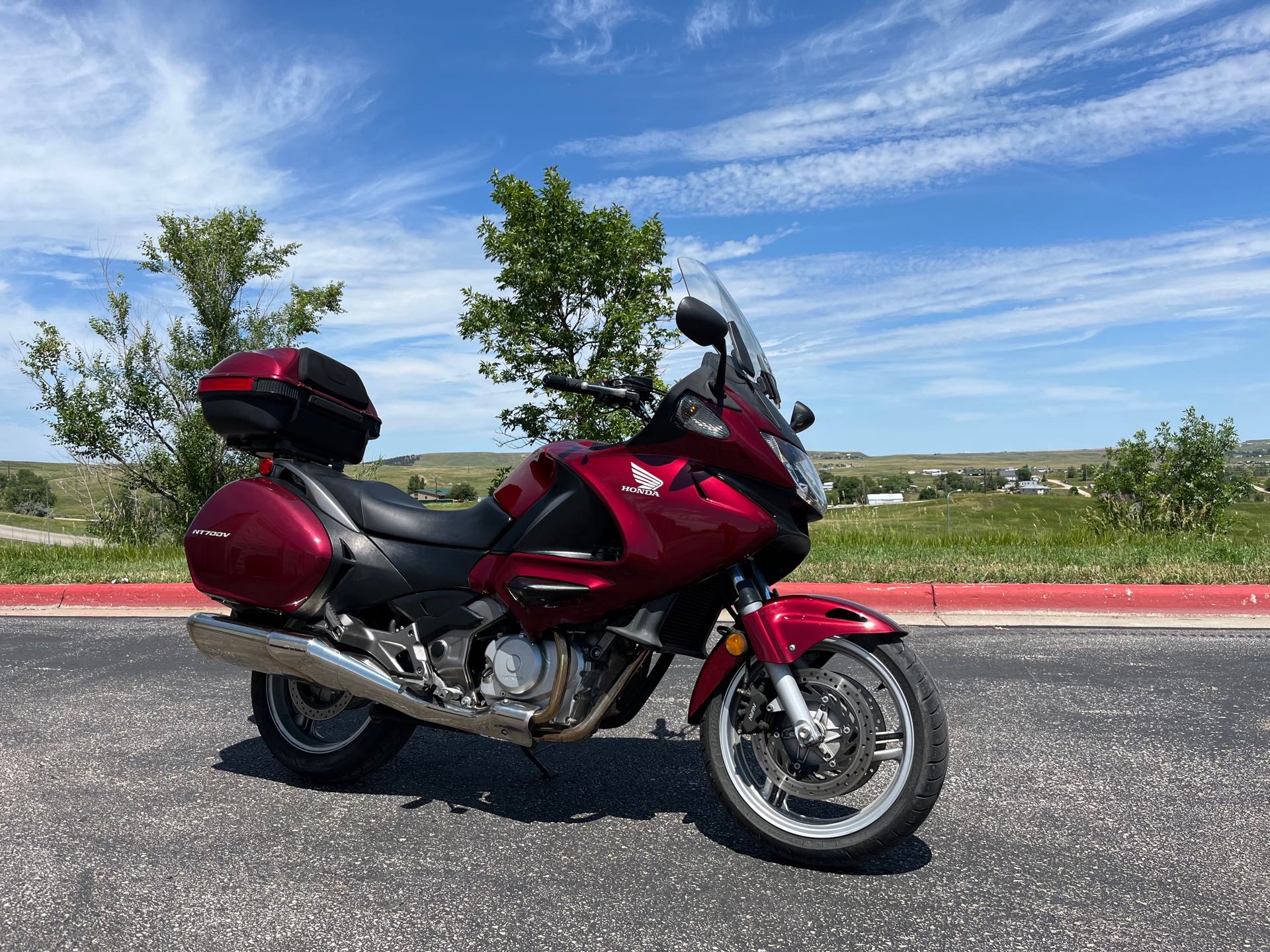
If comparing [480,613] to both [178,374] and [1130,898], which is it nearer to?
[1130,898]

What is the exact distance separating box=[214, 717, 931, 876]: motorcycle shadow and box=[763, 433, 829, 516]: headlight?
3.51 feet

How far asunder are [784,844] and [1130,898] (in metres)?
0.93

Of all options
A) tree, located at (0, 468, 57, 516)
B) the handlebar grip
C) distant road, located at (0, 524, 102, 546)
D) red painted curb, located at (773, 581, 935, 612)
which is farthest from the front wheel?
tree, located at (0, 468, 57, 516)

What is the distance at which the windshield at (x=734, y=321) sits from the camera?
3115 millimetres

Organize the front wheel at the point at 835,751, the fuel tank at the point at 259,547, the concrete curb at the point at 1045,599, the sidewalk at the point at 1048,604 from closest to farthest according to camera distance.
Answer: the front wheel at the point at 835,751 → the fuel tank at the point at 259,547 → the sidewalk at the point at 1048,604 → the concrete curb at the point at 1045,599

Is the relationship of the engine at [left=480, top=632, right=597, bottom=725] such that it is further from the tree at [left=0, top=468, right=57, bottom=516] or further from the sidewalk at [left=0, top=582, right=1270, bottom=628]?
the tree at [left=0, top=468, right=57, bottom=516]

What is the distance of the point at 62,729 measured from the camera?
14.2 ft

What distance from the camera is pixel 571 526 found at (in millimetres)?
3076

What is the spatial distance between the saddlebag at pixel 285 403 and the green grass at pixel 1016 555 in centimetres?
461

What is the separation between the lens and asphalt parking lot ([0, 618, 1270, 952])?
2479 mm

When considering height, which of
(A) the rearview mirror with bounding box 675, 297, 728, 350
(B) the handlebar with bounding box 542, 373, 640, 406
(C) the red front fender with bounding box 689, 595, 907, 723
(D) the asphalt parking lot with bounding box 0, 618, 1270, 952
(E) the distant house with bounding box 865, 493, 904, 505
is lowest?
(D) the asphalt parking lot with bounding box 0, 618, 1270, 952

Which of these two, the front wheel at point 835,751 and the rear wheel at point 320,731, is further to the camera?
the rear wheel at point 320,731

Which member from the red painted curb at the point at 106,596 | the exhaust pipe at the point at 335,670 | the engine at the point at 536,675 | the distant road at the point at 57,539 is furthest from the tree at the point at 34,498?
the engine at the point at 536,675

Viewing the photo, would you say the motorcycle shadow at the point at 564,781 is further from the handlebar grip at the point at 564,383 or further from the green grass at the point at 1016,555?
the green grass at the point at 1016,555
